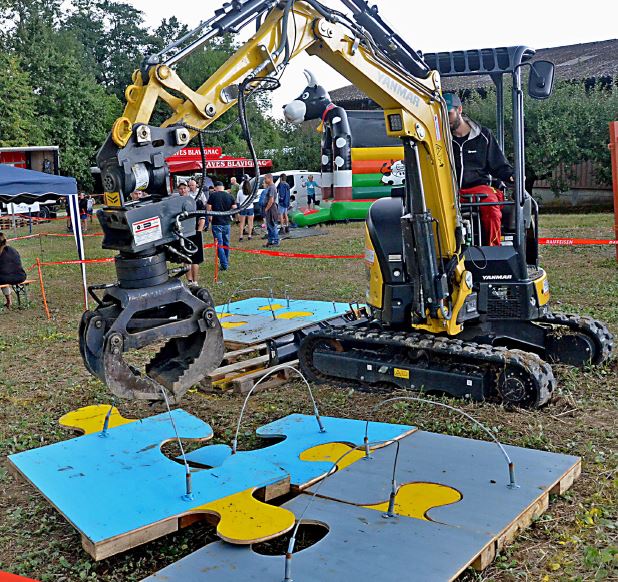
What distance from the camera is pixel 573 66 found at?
3556 centimetres

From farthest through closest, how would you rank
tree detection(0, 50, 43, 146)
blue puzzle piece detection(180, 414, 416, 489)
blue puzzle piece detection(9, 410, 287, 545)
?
tree detection(0, 50, 43, 146) → blue puzzle piece detection(180, 414, 416, 489) → blue puzzle piece detection(9, 410, 287, 545)

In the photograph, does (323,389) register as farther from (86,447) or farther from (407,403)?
(86,447)

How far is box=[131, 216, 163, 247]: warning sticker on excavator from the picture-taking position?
457cm

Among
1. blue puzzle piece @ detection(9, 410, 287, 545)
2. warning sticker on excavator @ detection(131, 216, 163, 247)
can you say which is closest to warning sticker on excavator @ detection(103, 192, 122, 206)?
warning sticker on excavator @ detection(131, 216, 163, 247)

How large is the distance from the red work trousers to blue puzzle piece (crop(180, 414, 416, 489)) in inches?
91.8

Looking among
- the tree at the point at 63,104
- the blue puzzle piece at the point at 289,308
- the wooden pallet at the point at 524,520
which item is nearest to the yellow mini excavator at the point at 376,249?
the wooden pallet at the point at 524,520

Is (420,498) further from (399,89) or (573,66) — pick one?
(573,66)

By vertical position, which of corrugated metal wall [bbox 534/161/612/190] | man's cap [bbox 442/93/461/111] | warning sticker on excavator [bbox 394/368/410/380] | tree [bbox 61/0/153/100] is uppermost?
tree [bbox 61/0/153/100]

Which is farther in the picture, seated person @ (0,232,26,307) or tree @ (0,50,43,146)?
tree @ (0,50,43,146)

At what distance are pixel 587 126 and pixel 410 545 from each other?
2619cm

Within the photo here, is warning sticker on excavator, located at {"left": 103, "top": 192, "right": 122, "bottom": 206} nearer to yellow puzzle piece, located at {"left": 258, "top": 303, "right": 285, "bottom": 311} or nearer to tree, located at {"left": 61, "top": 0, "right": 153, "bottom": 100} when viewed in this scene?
yellow puzzle piece, located at {"left": 258, "top": 303, "right": 285, "bottom": 311}

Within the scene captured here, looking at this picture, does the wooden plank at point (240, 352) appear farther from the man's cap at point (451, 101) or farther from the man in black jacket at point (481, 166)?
the man's cap at point (451, 101)

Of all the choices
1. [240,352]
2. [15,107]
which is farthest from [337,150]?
[15,107]

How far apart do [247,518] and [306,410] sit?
8.62 feet
